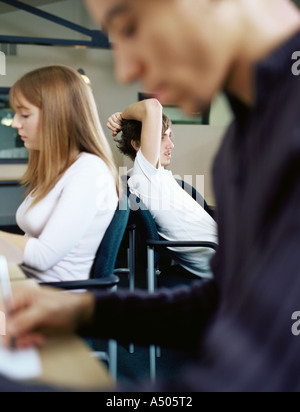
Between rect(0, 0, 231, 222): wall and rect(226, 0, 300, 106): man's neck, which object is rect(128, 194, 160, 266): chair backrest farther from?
rect(0, 0, 231, 222): wall

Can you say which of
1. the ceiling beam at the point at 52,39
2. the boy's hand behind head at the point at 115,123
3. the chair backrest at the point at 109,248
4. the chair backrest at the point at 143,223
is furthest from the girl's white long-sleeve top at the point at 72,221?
the ceiling beam at the point at 52,39

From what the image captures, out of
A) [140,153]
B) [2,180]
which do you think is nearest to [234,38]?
[140,153]

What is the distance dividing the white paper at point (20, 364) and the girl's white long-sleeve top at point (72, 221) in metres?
0.73

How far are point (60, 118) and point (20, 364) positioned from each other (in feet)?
3.61

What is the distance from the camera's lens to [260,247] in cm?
41

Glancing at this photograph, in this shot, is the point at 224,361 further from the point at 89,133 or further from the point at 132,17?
the point at 89,133

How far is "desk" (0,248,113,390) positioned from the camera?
0.57 m

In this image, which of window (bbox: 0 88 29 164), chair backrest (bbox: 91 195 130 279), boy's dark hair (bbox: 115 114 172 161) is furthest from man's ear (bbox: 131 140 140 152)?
window (bbox: 0 88 29 164)

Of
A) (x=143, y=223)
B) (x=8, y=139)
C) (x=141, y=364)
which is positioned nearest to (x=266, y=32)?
(x=143, y=223)

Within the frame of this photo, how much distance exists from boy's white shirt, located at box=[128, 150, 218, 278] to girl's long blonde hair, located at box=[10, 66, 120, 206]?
2.29 ft

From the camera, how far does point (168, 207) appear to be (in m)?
2.28

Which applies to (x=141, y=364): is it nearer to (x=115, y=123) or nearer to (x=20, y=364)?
(x=115, y=123)

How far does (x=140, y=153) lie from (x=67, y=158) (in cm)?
77

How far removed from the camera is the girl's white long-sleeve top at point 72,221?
1396 millimetres
